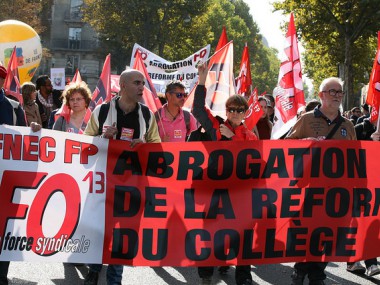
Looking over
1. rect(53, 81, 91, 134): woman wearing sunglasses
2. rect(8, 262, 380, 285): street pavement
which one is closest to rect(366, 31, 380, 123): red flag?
rect(8, 262, 380, 285): street pavement

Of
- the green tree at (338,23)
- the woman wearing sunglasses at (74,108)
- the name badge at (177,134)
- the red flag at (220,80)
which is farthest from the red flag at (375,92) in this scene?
the green tree at (338,23)

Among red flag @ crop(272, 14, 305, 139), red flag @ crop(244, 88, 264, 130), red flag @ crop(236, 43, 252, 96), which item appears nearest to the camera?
red flag @ crop(244, 88, 264, 130)

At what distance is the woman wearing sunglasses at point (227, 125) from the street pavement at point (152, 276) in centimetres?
86

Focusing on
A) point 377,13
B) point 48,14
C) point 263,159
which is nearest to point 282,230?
point 263,159

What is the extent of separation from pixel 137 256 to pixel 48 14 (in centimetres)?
6154

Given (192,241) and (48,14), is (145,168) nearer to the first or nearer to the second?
(192,241)

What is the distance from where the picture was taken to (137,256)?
228 inches

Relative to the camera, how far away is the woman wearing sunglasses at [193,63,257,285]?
6227 mm

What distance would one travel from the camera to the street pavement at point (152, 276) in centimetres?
700

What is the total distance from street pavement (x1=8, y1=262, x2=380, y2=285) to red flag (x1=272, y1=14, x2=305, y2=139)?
73.2 inches

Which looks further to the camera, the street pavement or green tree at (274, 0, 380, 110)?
green tree at (274, 0, 380, 110)

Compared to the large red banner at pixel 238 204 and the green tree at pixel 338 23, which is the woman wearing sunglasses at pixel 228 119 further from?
the green tree at pixel 338 23

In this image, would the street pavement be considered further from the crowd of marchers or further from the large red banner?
the large red banner

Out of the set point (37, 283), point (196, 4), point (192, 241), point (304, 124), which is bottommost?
point (37, 283)
